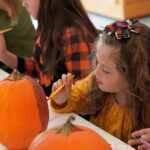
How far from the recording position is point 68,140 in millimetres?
621

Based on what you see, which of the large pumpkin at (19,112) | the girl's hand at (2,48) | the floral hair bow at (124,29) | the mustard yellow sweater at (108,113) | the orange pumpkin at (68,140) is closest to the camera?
the orange pumpkin at (68,140)

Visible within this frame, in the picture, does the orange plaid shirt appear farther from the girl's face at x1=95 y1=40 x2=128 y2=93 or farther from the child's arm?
the girl's face at x1=95 y1=40 x2=128 y2=93

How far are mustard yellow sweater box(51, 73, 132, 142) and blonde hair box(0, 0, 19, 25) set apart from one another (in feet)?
2.24

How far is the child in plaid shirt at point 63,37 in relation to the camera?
4.20 feet

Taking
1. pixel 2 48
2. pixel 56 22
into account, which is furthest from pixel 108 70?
pixel 2 48

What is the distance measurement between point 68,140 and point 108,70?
15.0 inches

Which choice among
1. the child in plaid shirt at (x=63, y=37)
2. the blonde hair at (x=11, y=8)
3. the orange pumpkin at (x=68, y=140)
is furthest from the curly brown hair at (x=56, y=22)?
the orange pumpkin at (x=68, y=140)

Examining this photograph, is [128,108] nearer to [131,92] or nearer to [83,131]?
[131,92]

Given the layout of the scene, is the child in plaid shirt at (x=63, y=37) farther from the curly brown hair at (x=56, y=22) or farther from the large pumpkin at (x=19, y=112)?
the large pumpkin at (x=19, y=112)

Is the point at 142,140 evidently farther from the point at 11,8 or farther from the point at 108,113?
the point at 11,8

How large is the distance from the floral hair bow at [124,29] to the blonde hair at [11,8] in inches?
30.9

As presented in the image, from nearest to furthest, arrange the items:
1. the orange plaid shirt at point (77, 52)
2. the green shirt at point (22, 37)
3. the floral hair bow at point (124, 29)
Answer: the floral hair bow at point (124, 29) < the orange plaid shirt at point (77, 52) < the green shirt at point (22, 37)

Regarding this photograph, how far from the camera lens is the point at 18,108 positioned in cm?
79

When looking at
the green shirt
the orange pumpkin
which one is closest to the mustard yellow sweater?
the orange pumpkin
